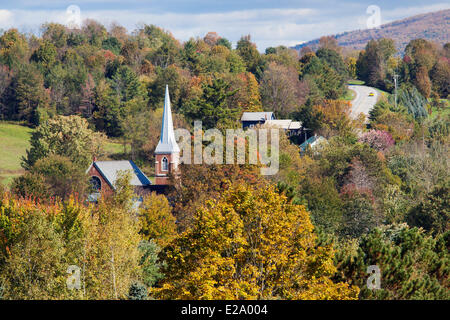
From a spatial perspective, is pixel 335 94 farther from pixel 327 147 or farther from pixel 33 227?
pixel 33 227

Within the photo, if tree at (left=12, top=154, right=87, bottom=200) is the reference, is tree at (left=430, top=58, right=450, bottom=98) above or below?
above

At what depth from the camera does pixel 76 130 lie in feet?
221

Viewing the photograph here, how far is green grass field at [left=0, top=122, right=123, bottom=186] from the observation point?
2790 inches

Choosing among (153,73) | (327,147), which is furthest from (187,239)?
(153,73)

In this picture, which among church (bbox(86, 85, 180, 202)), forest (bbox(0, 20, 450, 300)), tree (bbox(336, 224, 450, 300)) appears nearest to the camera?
forest (bbox(0, 20, 450, 300))

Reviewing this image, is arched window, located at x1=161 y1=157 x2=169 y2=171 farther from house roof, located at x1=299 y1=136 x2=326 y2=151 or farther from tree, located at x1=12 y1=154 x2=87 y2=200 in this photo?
house roof, located at x1=299 y1=136 x2=326 y2=151

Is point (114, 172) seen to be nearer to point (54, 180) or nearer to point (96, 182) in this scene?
point (96, 182)

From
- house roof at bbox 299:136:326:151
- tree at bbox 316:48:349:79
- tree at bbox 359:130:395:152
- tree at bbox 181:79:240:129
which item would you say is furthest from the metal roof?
tree at bbox 316:48:349:79

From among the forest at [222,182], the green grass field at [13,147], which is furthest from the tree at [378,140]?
the green grass field at [13,147]

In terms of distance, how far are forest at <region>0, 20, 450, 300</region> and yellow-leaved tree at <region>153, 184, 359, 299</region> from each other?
0.21 ft

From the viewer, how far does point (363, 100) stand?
109250 millimetres

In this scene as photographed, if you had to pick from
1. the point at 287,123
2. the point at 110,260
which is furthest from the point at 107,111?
the point at 110,260

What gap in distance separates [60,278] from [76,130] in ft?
160

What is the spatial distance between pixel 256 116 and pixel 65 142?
98.0ft
